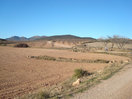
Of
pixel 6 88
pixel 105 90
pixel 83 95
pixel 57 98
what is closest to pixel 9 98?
pixel 6 88

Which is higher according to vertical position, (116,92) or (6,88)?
(116,92)

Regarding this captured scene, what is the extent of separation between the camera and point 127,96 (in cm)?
722

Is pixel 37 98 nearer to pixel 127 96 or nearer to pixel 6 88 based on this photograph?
pixel 127 96

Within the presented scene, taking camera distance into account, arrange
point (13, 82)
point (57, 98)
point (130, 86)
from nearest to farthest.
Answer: point (57, 98)
point (130, 86)
point (13, 82)

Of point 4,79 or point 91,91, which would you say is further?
point 4,79

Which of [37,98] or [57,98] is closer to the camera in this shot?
[57,98]

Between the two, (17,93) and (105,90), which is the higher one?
(105,90)

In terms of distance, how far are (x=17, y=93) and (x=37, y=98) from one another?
13.1ft

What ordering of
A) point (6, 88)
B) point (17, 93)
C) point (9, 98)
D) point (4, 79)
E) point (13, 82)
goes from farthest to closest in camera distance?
point (4, 79) → point (13, 82) → point (6, 88) → point (17, 93) → point (9, 98)

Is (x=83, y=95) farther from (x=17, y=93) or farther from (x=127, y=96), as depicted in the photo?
(x=17, y=93)

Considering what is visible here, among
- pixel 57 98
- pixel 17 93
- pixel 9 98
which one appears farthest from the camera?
pixel 17 93

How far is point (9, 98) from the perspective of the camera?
1008cm

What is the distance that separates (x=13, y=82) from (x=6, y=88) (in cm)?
175

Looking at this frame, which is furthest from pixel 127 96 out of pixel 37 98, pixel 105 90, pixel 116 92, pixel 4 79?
pixel 4 79
